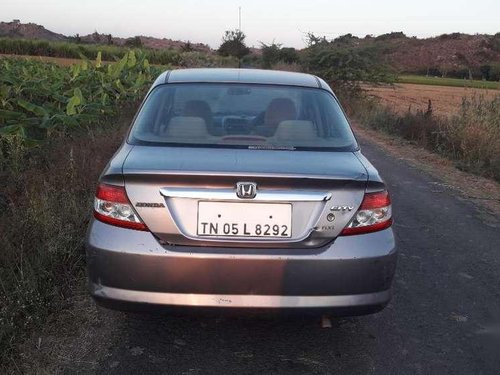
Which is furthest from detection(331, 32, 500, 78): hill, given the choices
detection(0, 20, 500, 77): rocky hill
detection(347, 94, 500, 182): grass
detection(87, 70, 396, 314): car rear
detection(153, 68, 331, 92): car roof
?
detection(87, 70, 396, 314): car rear

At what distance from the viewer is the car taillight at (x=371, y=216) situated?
275 cm

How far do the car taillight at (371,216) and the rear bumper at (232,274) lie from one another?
0.16 feet

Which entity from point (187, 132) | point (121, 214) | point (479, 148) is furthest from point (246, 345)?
point (479, 148)

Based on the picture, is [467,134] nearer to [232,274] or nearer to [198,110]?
[198,110]

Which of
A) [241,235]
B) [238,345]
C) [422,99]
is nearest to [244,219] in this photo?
[241,235]

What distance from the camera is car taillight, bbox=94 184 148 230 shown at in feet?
8.85

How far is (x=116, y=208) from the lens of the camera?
2.73 meters

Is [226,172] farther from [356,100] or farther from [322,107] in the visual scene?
[356,100]

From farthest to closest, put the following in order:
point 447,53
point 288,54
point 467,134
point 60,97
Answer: point 447,53 < point 288,54 < point 467,134 < point 60,97

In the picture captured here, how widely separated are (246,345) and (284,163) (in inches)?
42.2

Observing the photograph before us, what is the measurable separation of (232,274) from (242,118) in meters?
1.49

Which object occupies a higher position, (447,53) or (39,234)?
(447,53)

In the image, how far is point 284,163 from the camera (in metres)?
2.83

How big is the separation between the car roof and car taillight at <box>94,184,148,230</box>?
4.35 ft
